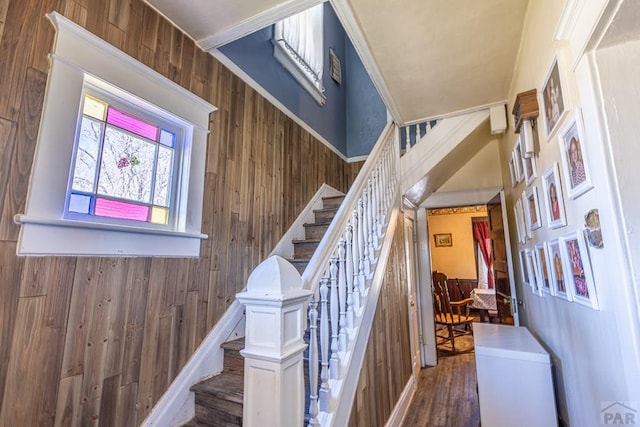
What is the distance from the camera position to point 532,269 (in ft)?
6.66

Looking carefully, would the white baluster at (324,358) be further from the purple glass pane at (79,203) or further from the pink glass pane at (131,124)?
the pink glass pane at (131,124)

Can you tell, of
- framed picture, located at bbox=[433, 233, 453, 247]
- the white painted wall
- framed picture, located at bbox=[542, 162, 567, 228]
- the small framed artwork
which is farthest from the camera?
framed picture, located at bbox=[433, 233, 453, 247]

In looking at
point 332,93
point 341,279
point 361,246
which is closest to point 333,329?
point 341,279

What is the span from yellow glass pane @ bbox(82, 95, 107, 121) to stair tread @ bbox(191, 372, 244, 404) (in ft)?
4.95

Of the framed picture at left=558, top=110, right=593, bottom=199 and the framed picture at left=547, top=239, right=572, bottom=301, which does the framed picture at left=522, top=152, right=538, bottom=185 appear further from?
the framed picture at left=558, top=110, right=593, bottom=199

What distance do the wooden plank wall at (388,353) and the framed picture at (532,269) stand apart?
3.23 ft

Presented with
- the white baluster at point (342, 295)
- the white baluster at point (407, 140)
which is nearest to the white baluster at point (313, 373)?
the white baluster at point (342, 295)

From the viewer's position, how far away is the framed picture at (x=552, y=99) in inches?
48.1

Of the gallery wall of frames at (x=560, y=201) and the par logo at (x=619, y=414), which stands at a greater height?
the gallery wall of frames at (x=560, y=201)

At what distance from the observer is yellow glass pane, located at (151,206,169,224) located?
1680 mm

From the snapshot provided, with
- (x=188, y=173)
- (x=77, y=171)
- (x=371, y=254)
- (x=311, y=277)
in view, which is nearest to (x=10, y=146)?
(x=77, y=171)

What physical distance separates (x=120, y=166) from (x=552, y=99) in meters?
2.07

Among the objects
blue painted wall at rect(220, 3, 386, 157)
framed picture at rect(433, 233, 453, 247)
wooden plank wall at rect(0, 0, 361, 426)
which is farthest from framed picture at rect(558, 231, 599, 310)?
framed picture at rect(433, 233, 453, 247)

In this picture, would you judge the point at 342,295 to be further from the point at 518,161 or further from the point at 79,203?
the point at 518,161
